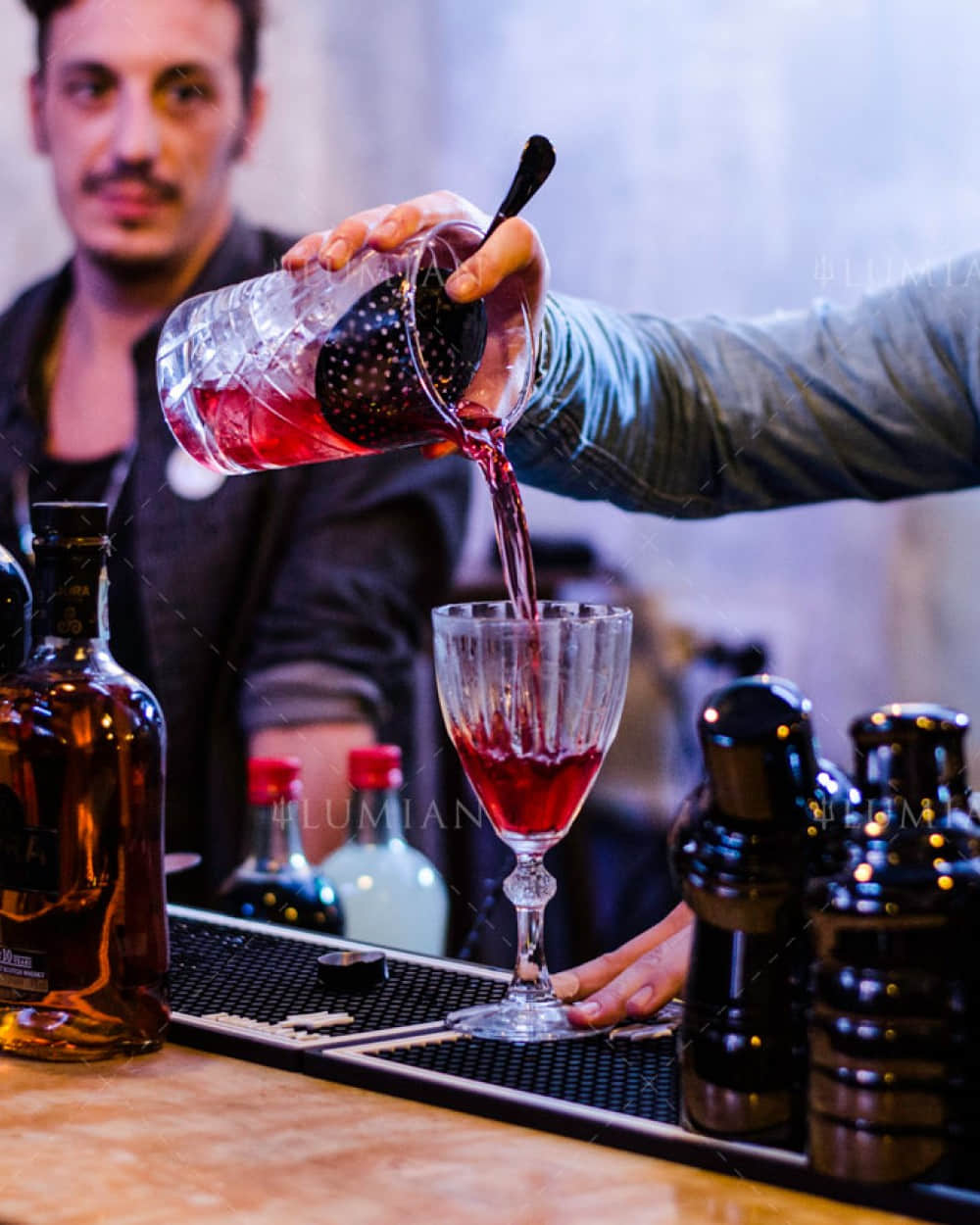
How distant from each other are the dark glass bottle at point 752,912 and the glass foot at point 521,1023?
0.58ft

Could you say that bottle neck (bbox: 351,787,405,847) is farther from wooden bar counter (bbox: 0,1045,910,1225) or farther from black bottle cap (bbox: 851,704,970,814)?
black bottle cap (bbox: 851,704,970,814)

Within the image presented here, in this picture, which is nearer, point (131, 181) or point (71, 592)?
point (71, 592)

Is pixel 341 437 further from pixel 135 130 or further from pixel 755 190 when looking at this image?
pixel 135 130

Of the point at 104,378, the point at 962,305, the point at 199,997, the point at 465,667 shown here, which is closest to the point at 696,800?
the point at 465,667

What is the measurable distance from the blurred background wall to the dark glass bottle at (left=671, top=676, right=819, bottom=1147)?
1.56m

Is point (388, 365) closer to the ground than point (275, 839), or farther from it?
farther from it

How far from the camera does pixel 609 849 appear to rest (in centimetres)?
246

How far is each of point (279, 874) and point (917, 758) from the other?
0.82 m

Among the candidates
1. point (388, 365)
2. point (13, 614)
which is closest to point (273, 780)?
point (13, 614)

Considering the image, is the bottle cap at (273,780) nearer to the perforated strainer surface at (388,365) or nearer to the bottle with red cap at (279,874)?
the bottle with red cap at (279,874)

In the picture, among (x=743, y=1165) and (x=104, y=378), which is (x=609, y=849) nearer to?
(x=104, y=378)

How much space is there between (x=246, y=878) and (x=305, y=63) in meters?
1.72

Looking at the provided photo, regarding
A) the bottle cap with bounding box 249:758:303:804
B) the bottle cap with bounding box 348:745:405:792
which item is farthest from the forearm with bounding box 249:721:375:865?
the bottle cap with bounding box 249:758:303:804

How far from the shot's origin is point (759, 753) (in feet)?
2.18
